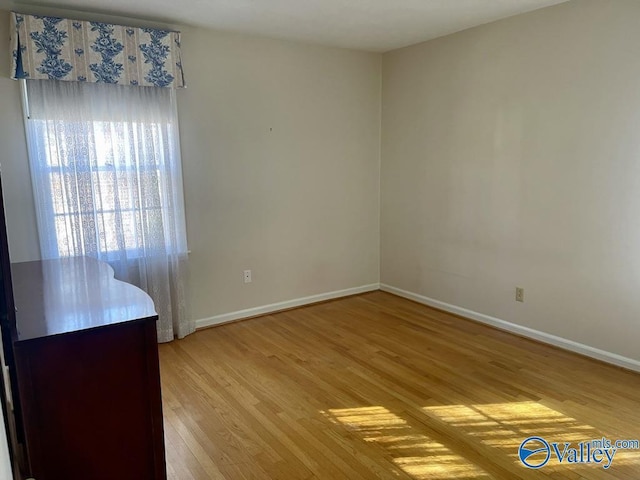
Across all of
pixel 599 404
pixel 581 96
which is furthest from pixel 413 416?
pixel 581 96

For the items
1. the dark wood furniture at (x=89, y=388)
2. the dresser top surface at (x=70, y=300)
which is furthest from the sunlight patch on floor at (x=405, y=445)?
the dresser top surface at (x=70, y=300)

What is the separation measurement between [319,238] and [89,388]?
3.15m

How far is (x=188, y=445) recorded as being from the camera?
234cm

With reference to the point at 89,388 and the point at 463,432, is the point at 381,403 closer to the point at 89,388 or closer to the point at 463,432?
the point at 463,432

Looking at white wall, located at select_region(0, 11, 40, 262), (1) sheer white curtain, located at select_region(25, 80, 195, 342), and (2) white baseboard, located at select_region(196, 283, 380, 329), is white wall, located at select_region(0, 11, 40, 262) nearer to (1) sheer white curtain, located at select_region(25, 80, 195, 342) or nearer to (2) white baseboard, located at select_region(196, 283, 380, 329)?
(1) sheer white curtain, located at select_region(25, 80, 195, 342)

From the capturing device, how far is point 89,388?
1.67m

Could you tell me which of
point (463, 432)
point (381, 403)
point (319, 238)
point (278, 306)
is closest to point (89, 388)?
point (381, 403)

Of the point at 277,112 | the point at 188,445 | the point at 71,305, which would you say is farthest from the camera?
the point at 277,112

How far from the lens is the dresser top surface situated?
1650 millimetres

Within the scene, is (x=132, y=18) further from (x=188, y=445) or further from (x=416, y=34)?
(x=188, y=445)

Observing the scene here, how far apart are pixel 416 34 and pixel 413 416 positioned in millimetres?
3181

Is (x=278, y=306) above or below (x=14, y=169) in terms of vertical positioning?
below

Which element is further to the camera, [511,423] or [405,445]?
[511,423]

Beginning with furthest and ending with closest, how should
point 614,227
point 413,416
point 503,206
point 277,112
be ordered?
point 277,112, point 503,206, point 614,227, point 413,416
